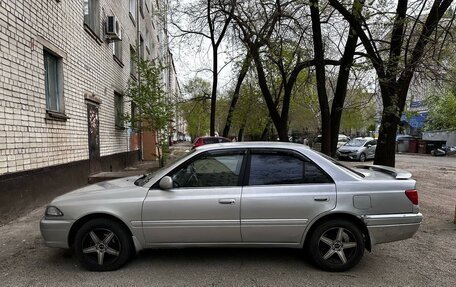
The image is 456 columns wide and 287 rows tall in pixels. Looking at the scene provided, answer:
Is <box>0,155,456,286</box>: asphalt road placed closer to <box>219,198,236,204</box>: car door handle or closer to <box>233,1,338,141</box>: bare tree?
<box>219,198,236,204</box>: car door handle

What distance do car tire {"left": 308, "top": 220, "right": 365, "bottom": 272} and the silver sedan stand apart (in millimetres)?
11

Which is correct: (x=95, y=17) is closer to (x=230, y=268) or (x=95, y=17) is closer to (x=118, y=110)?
(x=118, y=110)

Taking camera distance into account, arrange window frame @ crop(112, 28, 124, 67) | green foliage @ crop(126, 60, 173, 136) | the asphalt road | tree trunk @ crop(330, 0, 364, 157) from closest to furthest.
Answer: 1. the asphalt road
2. tree trunk @ crop(330, 0, 364, 157)
3. green foliage @ crop(126, 60, 173, 136)
4. window frame @ crop(112, 28, 124, 67)

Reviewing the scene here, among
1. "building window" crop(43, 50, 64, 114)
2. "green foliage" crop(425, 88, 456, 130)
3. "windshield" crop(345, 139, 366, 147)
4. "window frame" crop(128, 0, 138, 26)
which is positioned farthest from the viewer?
"green foliage" crop(425, 88, 456, 130)

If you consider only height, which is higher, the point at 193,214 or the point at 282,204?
the point at 282,204

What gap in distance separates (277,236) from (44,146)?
5.60 meters

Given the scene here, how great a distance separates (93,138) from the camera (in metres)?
11.2

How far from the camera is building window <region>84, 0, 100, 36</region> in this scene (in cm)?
1146

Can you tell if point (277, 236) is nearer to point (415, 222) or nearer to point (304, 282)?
point (304, 282)

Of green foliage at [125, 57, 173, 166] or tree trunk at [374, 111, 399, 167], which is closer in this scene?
tree trunk at [374, 111, 399, 167]

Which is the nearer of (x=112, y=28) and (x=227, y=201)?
(x=227, y=201)

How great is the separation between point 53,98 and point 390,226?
7.57m

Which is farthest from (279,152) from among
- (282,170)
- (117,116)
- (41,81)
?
(117,116)

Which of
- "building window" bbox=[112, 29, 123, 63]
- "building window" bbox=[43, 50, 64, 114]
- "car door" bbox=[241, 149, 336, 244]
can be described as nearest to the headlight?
"car door" bbox=[241, 149, 336, 244]
